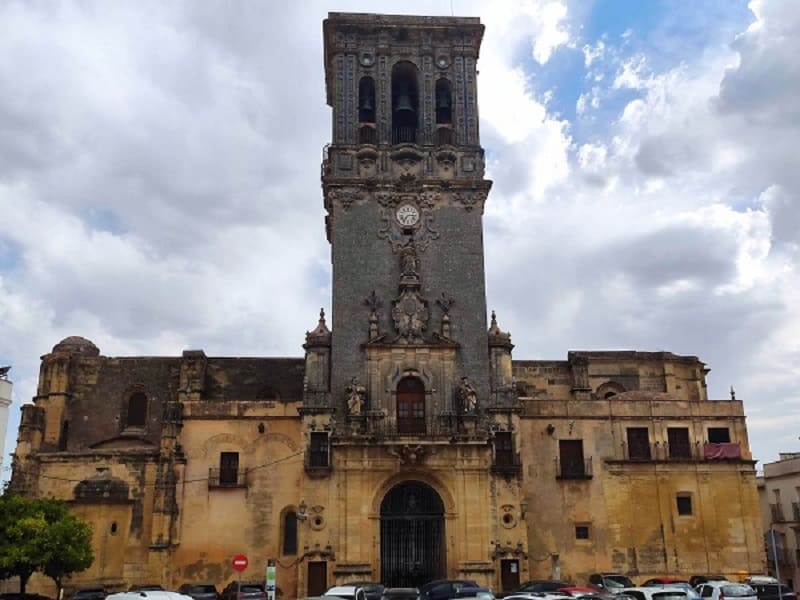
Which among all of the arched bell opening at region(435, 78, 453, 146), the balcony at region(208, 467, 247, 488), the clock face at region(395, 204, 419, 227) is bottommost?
the balcony at region(208, 467, 247, 488)

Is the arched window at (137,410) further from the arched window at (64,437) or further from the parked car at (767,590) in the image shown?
the parked car at (767,590)

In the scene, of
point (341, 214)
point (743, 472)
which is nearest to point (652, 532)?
point (743, 472)

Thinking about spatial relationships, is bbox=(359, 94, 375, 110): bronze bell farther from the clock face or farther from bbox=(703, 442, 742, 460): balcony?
bbox=(703, 442, 742, 460): balcony

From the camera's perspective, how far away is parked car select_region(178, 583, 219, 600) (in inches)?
1197

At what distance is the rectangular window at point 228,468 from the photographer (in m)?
35.5

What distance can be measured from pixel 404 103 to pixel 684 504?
22.3 meters

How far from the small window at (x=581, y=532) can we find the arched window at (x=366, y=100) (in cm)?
2062

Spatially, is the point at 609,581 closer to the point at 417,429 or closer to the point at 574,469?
the point at 574,469

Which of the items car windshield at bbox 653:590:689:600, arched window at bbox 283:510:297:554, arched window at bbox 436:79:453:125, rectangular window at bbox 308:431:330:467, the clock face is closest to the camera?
car windshield at bbox 653:590:689:600

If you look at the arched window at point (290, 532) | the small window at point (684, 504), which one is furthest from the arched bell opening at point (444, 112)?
the small window at point (684, 504)

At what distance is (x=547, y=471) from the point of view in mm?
36750

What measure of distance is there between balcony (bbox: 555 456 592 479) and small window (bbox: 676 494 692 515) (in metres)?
4.12

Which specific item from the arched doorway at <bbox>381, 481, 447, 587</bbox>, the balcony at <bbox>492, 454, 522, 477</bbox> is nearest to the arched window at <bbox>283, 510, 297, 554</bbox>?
the arched doorway at <bbox>381, 481, 447, 587</bbox>

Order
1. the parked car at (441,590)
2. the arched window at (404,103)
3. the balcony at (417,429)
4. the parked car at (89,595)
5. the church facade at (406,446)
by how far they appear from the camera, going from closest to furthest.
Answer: the parked car at (441,590) < the parked car at (89,595) < the church facade at (406,446) < the balcony at (417,429) < the arched window at (404,103)
